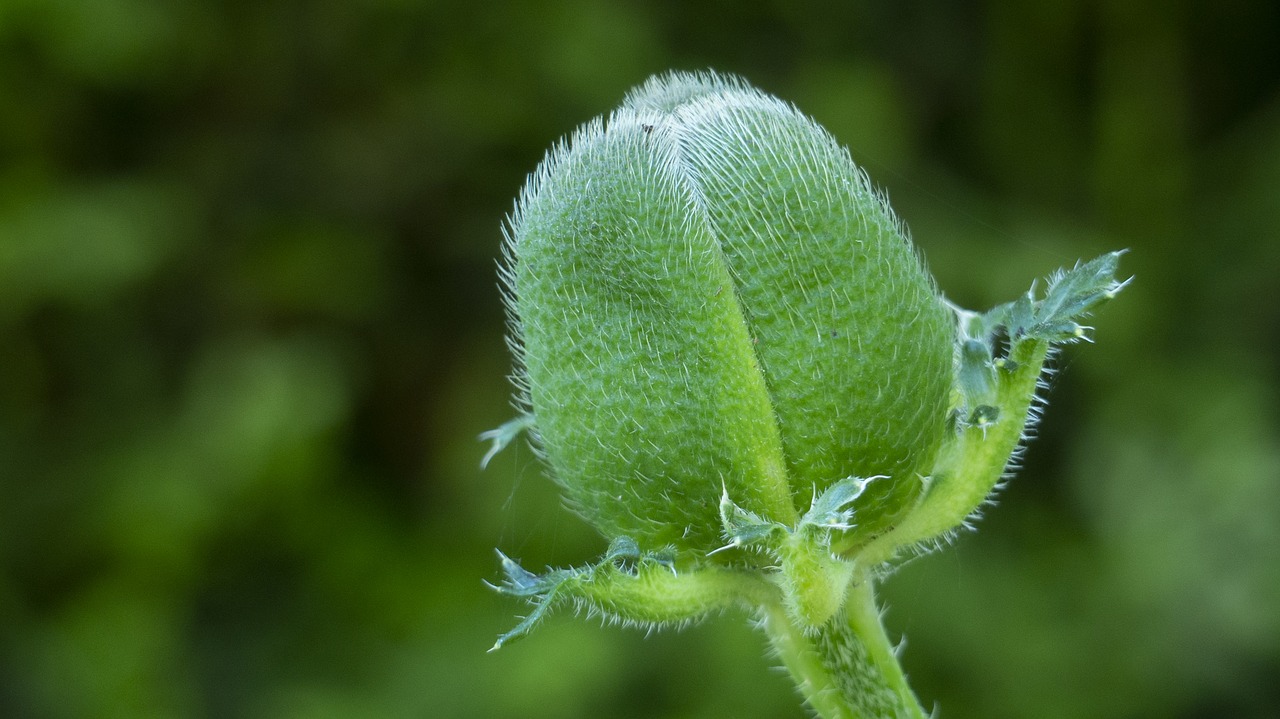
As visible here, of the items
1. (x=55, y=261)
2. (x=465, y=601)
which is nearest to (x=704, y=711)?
(x=465, y=601)

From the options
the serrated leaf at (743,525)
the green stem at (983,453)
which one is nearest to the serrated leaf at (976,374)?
the green stem at (983,453)

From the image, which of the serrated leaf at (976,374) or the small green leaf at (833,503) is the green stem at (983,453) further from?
the small green leaf at (833,503)

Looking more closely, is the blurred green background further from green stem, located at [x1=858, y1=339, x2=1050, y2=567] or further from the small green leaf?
the small green leaf

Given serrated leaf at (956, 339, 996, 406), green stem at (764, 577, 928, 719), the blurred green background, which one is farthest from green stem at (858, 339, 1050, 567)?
the blurred green background

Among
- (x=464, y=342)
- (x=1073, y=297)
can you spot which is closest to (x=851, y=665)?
(x=1073, y=297)

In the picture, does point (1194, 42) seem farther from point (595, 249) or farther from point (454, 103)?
point (595, 249)
